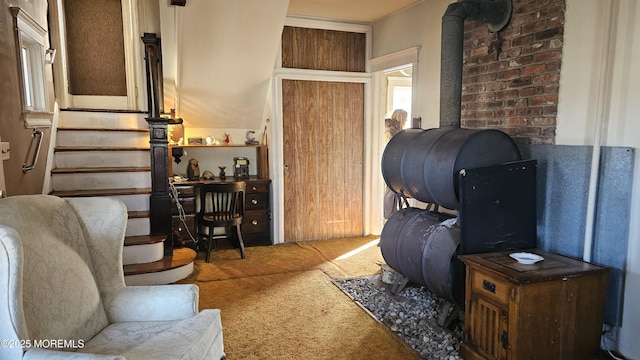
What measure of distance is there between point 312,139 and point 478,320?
119 inches

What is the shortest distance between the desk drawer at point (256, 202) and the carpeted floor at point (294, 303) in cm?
48

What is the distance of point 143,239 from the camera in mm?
3406

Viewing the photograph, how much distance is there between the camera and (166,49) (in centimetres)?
427

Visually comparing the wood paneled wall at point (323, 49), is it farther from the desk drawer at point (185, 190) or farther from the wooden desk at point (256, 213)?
the desk drawer at point (185, 190)

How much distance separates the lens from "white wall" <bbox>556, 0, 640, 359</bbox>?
2197 millimetres

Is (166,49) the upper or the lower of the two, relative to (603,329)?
upper

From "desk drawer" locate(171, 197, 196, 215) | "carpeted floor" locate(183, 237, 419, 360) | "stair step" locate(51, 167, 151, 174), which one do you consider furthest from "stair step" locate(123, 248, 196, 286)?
"stair step" locate(51, 167, 151, 174)

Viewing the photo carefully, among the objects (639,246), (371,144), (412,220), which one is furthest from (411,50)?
(639,246)

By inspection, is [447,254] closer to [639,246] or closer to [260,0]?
[639,246]

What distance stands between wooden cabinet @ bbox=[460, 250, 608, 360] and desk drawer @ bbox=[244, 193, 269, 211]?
2.92m

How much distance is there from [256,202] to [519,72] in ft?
9.95

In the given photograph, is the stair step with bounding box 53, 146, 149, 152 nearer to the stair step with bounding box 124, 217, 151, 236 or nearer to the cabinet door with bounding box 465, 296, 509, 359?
the stair step with bounding box 124, 217, 151, 236

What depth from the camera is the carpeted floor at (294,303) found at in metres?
2.51

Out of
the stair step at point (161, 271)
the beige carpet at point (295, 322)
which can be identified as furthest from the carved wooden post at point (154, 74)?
the beige carpet at point (295, 322)
